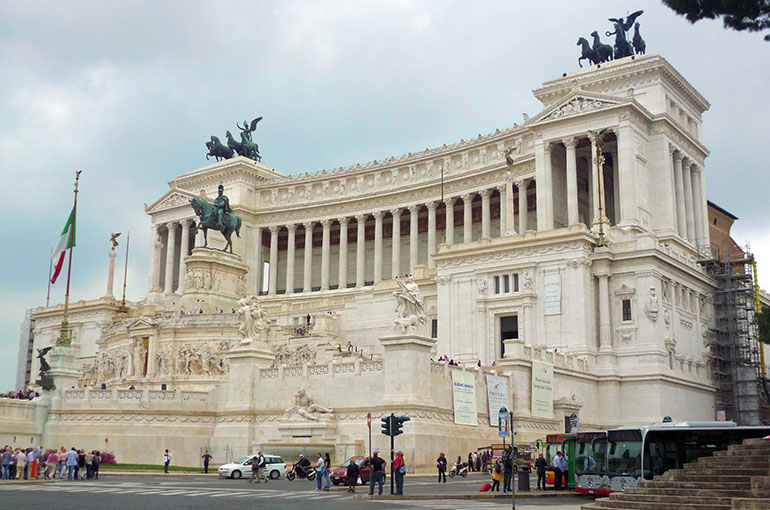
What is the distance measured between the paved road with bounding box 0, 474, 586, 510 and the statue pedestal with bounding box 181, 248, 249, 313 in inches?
1479

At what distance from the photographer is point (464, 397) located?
48.0 metres

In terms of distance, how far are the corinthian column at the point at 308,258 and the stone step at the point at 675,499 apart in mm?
79361

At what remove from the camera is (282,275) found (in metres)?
112

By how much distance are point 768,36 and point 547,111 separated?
191ft

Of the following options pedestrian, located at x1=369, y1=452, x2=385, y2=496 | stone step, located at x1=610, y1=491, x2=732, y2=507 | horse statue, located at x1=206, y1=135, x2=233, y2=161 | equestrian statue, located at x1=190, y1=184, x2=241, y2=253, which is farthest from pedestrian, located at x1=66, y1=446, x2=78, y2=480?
horse statue, located at x1=206, y1=135, x2=233, y2=161

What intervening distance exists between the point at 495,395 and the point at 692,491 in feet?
91.6

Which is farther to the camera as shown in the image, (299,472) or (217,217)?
(217,217)

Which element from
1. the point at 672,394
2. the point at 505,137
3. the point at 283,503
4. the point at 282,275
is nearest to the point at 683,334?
the point at 672,394

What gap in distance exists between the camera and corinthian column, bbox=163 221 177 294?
105875 millimetres

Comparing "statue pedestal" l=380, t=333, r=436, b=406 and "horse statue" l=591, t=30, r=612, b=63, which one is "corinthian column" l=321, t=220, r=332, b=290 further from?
"statue pedestal" l=380, t=333, r=436, b=406

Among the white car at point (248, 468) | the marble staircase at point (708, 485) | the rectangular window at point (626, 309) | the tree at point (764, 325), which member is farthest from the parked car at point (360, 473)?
the tree at point (764, 325)

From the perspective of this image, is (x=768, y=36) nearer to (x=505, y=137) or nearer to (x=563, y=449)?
(x=563, y=449)

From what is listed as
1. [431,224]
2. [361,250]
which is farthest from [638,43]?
[361,250]

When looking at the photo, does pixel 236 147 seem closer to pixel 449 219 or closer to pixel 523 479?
pixel 449 219
